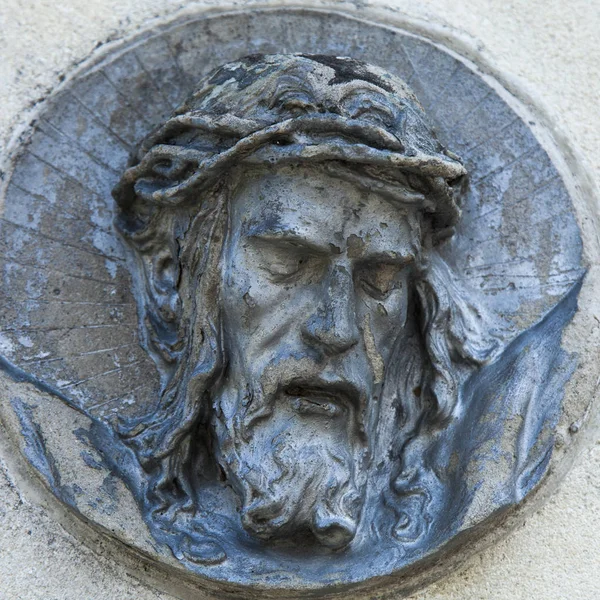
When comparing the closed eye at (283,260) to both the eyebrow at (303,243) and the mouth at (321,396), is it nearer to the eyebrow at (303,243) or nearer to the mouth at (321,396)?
the eyebrow at (303,243)

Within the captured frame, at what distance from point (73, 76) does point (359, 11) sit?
69 cm

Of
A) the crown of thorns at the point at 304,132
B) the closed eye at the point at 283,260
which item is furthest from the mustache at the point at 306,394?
the crown of thorns at the point at 304,132

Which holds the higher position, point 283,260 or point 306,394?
point 283,260

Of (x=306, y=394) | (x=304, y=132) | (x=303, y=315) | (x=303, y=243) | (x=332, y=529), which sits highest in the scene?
(x=304, y=132)

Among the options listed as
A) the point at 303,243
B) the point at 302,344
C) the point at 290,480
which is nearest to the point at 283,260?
→ the point at 303,243

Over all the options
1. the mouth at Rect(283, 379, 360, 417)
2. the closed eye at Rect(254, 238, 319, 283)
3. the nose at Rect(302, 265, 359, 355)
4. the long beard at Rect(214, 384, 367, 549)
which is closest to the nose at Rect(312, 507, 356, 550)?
the long beard at Rect(214, 384, 367, 549)

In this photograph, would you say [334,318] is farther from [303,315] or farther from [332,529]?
[332,529]

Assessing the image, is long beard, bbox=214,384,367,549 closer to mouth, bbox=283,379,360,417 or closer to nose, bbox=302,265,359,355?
mouth, bbox=283,379,360,417

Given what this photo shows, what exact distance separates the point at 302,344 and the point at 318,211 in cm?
25

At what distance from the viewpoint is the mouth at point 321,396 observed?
78.0 inches

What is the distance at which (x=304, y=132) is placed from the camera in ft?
6.41

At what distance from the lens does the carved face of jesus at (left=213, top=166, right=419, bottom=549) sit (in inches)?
77.2

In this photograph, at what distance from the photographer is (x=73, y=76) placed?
2.36 meters

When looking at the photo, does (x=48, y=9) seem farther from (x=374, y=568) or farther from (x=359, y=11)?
(x=374, y=568)
